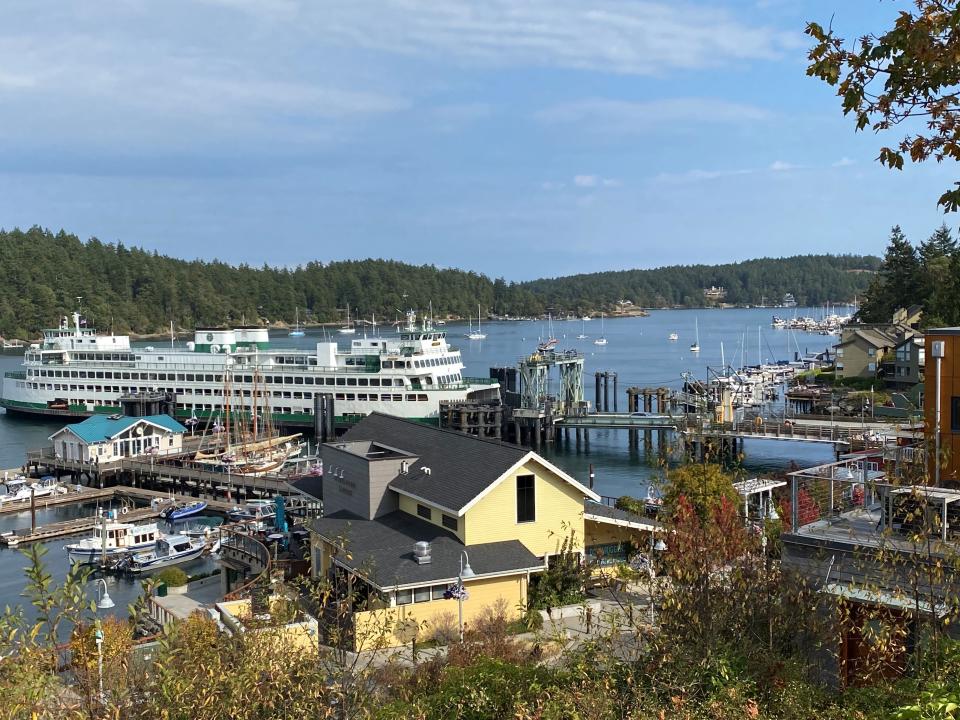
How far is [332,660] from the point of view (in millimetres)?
8828

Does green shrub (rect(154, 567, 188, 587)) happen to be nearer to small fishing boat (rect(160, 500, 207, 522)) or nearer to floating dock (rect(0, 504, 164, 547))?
floating dock (rect(0, 504, 164, 547))

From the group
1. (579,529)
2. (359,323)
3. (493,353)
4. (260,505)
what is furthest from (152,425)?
(359,323)

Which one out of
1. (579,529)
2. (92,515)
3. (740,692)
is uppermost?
(740,692)

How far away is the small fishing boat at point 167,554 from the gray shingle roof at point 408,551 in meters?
10.8

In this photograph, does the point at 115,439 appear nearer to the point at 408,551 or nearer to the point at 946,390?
the point at 408,551

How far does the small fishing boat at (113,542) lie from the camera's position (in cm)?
3028

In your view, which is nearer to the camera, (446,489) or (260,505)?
(446,489)

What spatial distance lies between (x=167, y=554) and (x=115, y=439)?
55.6ft

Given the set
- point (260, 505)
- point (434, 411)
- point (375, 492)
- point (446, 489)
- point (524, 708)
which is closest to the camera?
Answer: point (524, 708)

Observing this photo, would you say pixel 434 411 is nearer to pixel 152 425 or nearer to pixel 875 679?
pixel 152 425

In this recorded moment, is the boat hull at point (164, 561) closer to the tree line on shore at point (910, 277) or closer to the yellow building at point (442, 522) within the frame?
the yellow building at point (442, 522)

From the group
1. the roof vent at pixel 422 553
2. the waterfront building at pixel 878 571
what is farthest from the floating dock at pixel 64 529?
the waterfront building at pixel 878 571

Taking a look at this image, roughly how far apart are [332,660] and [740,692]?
366cm

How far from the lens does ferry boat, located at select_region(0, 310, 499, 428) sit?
56594 mm
